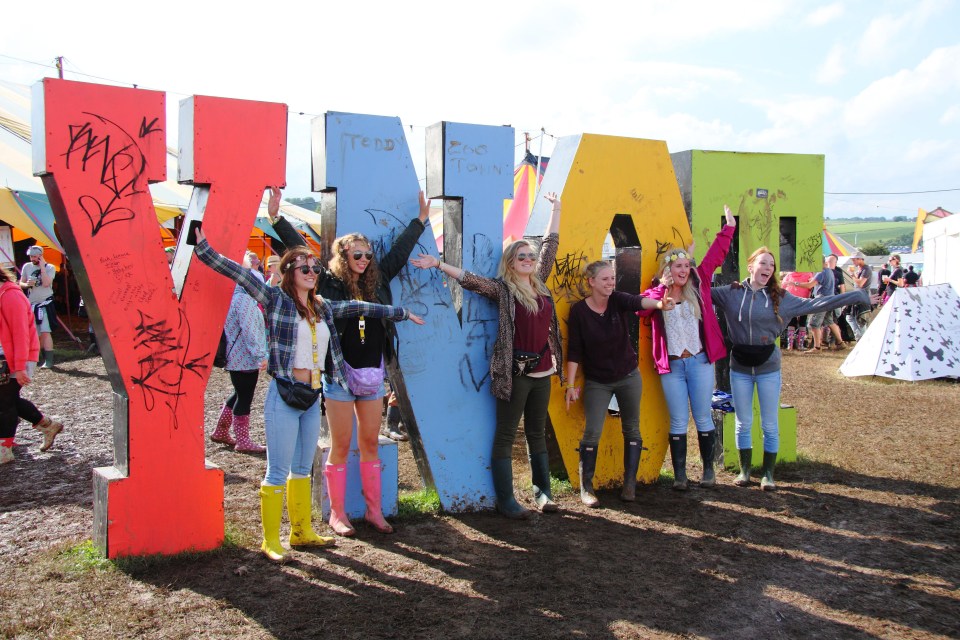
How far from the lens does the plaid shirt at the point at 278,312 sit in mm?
4477

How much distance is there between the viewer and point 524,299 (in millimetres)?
5586

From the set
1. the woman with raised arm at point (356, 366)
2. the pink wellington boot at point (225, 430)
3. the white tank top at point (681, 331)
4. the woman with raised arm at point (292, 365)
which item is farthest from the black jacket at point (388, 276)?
the pink wellington boot at point (225, 430)

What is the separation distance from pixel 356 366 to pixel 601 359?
1946mm

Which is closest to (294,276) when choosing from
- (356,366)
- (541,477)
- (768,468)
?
(356,366)

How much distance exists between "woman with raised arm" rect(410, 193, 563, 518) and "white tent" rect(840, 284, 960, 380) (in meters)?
8.06

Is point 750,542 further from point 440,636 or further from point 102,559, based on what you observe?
point 102,559

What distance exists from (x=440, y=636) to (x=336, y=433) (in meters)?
1.57

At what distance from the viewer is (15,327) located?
645 cm

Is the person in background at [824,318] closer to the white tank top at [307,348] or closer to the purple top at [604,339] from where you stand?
the purple top at [604,339]

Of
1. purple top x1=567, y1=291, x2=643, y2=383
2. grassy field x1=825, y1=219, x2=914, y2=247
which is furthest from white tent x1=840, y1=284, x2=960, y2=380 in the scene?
grassy field x1=825, y1=219, x2=914, y2=247

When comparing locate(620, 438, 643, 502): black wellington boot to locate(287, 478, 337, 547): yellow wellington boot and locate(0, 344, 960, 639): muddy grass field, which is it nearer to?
locate(0, 344, 960, 639): muddy grass field

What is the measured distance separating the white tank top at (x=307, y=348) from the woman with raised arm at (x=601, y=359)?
2.12 metres

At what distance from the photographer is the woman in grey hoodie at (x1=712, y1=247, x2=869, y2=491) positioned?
6.24 meters

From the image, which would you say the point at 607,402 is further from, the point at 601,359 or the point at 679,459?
the point at 679,459
